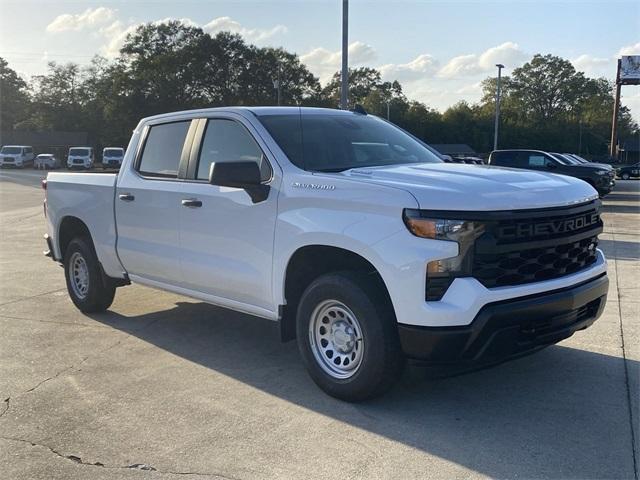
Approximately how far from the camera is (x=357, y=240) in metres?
4.05

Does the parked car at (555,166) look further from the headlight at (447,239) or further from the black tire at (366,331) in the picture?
the headlight at (447,239)

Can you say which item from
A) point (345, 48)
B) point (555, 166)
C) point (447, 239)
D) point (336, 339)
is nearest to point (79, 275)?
point (336, 339)

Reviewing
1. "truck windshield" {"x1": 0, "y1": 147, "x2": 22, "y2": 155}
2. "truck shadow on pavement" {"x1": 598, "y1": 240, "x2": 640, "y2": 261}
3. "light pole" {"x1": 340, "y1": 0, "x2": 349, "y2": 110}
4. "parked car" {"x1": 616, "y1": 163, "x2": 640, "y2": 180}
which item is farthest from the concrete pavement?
"truck windshield" {"x1": 0, "y1": 147, "x2": 22, "y2": 155}

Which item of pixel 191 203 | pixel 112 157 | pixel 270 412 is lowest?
pixel 270 412

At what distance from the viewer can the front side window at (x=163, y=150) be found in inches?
226

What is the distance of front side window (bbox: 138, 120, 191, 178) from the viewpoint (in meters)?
5.74

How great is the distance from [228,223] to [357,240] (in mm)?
1354

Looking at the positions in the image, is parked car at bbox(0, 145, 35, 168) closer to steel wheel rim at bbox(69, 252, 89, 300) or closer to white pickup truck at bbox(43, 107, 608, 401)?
steel wheel rim at bbox(69, 252, 89, 300)

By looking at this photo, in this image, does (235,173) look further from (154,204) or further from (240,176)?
(154,204)

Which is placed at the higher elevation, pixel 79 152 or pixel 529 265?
pixel 529 265

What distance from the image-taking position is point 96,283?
22.1 ft

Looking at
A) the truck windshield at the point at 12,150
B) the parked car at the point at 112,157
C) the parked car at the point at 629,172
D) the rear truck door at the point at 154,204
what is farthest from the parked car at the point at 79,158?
the rear truck door at the point at 154,204

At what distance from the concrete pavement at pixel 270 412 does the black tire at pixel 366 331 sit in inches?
6.5

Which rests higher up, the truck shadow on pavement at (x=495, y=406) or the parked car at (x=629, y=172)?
the truck shadow on pavement at (x=495, y=406)
